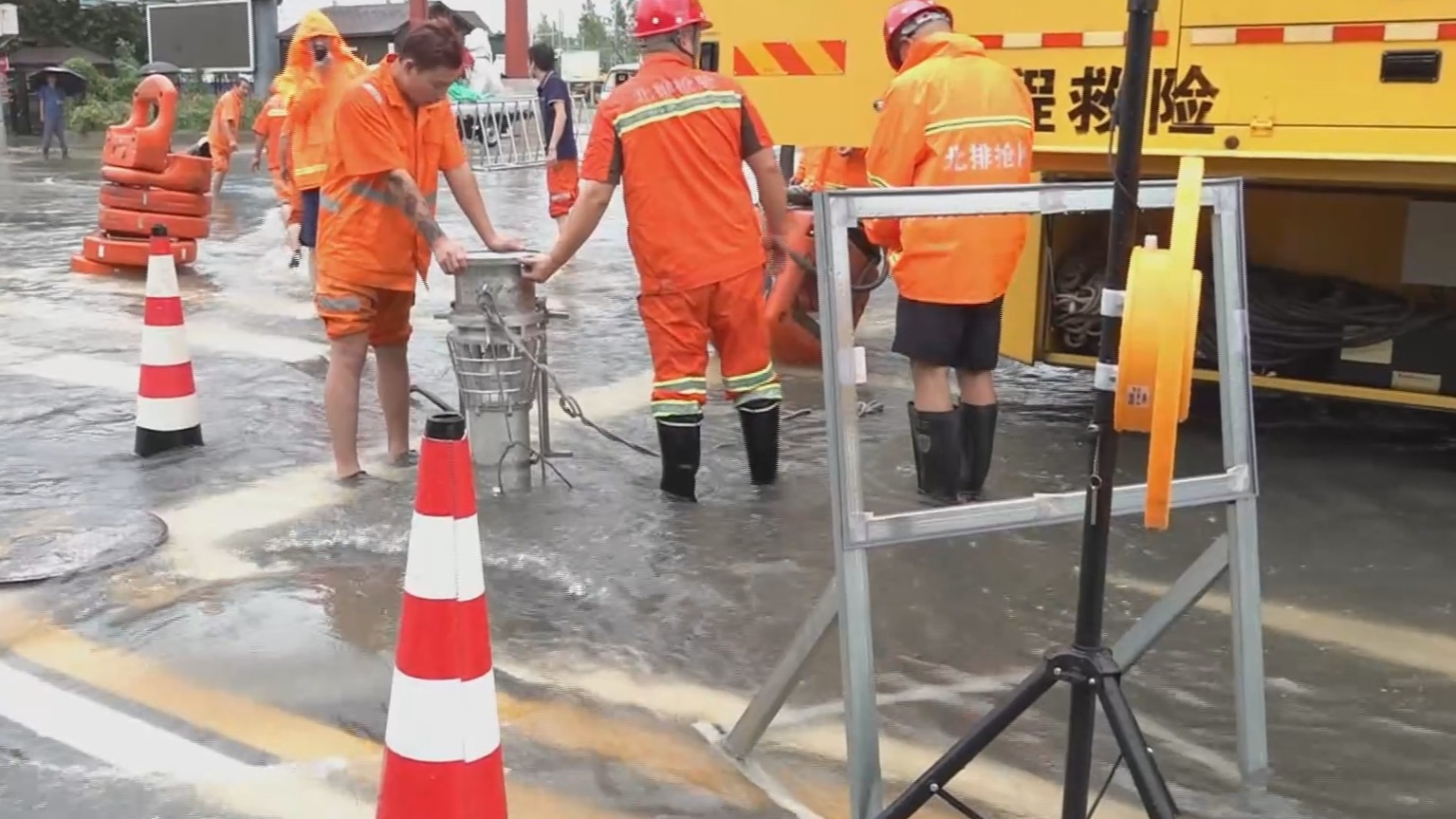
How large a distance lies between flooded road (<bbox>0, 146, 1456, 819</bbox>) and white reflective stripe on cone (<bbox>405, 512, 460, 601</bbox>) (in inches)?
26.9

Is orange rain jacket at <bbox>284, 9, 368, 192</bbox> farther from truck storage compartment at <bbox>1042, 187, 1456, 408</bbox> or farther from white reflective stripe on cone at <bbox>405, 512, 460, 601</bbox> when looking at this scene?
white reflective stripe on cone at <bbox>405, 512, 460, 601</bbox>

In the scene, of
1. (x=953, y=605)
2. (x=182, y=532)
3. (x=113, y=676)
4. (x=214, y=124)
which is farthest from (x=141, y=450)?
(x=214, y=124)

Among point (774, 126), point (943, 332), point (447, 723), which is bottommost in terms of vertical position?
point (447, 723)

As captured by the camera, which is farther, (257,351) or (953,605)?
(257,351)

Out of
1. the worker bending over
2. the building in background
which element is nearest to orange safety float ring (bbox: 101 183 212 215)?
the worker bending over

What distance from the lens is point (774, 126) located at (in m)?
6.41

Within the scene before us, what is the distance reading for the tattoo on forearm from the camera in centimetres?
527

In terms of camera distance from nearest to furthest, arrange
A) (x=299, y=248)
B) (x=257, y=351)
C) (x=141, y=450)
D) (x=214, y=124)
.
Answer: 1. (x=141, y=450)
2. (x=257, y=351)
3. (x=299, y=248)
4. (x=214, y=124)

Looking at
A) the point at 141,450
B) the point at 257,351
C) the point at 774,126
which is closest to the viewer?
the point at 141,450

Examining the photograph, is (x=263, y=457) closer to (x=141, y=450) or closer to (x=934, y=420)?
(x=141, y=450)

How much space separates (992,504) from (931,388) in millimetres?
2383

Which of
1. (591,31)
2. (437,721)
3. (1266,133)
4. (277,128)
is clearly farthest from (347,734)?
(591,31)

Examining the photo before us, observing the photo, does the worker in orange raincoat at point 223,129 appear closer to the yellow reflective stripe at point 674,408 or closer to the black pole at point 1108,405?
the yellow reflective stripe at point 674,408

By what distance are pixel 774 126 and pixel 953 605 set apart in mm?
2796
